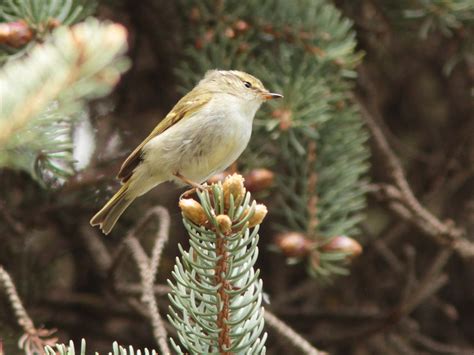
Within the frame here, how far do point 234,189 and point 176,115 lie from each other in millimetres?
1269

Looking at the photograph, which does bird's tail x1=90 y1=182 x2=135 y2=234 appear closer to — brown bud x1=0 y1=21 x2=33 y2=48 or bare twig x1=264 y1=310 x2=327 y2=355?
brown bud x1=0 y1=21 x2=33 y2=48

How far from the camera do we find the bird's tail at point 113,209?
80.9 inches

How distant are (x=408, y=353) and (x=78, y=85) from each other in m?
1.86

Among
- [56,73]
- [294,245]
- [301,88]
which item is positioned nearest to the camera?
[56,73]

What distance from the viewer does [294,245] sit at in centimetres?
181

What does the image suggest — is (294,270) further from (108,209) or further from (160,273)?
(108,209)

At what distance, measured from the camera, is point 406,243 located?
2.95 m

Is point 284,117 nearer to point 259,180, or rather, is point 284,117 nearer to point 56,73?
point 259,180

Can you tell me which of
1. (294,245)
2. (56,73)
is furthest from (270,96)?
(56,73)

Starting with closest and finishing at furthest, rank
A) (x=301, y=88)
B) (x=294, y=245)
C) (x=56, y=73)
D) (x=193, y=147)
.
Answer: (x=56, y=73) → (x=294, y=245) → (x=301, y=88) → (x=193, y=147)

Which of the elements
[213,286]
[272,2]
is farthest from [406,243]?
[213,286]

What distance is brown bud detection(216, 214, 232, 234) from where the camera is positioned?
984 mm

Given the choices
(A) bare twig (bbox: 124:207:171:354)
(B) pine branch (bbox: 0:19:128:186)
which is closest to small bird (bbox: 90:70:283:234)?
(A) bare twig (bbox: 124:207:171:354)

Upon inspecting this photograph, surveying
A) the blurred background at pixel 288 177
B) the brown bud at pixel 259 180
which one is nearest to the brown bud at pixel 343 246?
the blurred background at pixel 288 177
